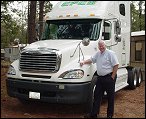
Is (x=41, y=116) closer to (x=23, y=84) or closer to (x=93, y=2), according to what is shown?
(x=23, y=84)

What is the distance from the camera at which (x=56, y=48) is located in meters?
7.48

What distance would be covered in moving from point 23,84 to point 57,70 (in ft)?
3.12

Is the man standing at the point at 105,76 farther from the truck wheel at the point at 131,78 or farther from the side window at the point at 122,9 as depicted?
the truck wheel at the point at 131,78

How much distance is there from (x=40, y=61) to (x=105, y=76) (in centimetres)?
166

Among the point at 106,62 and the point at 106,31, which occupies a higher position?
the point at 106,31

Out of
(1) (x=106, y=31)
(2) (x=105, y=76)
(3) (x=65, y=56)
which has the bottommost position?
(2) (x=105, y=76)

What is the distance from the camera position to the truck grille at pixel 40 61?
23.8 feet

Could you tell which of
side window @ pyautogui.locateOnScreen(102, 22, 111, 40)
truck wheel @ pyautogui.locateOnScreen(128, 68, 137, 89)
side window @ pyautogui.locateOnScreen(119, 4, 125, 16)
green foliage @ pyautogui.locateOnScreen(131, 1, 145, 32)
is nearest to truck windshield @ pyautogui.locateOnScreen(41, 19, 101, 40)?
side window @ pyautogui.locateOnScreen(102, 22, 111, 40)

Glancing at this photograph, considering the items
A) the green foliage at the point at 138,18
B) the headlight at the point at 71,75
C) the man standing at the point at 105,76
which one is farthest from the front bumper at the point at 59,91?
the green foliage at the point at 138,18

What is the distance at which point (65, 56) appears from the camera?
7.38 metres

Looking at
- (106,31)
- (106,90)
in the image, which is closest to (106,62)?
(106,90)

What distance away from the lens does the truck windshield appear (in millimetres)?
8602

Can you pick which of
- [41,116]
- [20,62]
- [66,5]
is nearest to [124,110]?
[41,116]

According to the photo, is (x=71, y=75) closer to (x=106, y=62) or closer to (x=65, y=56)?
(x=65, y=56)
